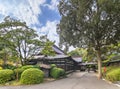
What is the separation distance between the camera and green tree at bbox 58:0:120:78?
76.0 feet

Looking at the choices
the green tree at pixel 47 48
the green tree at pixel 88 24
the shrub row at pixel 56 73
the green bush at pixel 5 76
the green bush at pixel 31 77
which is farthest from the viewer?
the green tree at pixel 47 48

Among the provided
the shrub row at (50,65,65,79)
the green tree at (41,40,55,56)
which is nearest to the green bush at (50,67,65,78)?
the shrub row at (50,65,65,79)

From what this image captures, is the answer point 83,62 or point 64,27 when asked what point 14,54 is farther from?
point 83,62

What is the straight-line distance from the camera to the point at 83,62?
213 ft

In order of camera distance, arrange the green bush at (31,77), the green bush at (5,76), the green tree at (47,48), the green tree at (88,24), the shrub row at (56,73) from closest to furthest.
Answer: the green bush at (31,77) → the green bush at (5,76) → the green tree at (88,24) → the shrub row at (56,73) → the green tree at (47,48)

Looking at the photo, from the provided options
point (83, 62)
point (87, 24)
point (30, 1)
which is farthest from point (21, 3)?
point (83, 62)

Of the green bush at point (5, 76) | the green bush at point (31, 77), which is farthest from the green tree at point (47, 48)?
the green bush at point (5, 76)

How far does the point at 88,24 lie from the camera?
24328 mm

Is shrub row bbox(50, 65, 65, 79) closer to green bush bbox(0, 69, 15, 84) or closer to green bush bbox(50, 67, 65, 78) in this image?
green bush bbox(50, 67, 65, 78)

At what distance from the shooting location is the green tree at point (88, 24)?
76.0ft

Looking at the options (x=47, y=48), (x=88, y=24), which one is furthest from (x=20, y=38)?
(x=88, y=24)

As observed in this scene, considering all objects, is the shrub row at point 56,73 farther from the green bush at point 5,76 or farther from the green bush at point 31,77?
the green bush at point 5,76

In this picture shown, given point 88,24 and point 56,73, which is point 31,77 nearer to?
point 56,73

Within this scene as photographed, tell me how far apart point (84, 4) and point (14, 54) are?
12.7 m
